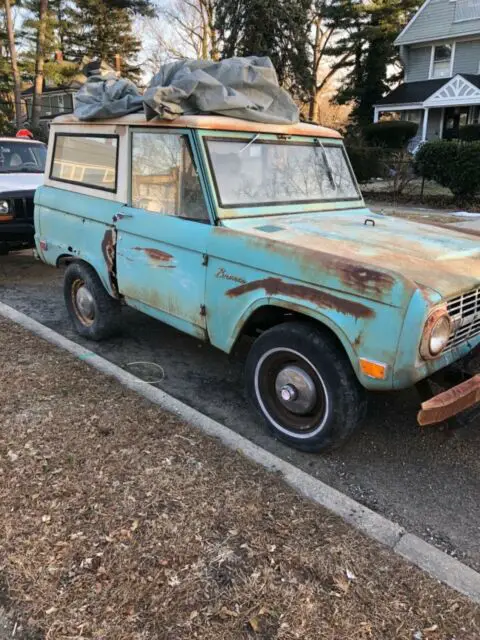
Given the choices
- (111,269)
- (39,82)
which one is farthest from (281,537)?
(39,82)

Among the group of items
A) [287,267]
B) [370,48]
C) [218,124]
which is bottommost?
[287,267]

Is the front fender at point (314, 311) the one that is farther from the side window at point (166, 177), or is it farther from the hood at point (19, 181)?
the hood at point (19, 181)

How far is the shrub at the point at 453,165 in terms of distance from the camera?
13578 millimetres

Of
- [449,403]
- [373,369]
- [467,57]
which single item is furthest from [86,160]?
[467,57]

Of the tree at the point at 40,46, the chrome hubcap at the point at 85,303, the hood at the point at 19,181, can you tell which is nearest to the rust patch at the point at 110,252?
the chrome hubcap at the point at 85,303

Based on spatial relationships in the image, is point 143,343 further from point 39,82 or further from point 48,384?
point 39,82

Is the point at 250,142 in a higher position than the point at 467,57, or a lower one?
lower

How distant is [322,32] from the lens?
111 feet

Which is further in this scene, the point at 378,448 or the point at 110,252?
the point at 110,252

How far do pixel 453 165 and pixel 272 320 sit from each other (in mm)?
12233

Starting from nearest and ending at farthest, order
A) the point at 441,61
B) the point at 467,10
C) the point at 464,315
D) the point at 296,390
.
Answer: the point at 464,315, the point at 296,390, the point at 467,10, the point at 441,61

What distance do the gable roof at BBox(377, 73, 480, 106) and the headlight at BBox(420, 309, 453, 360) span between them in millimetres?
25679

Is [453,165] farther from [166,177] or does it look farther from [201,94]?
[166,177]

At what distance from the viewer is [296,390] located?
3256mm
